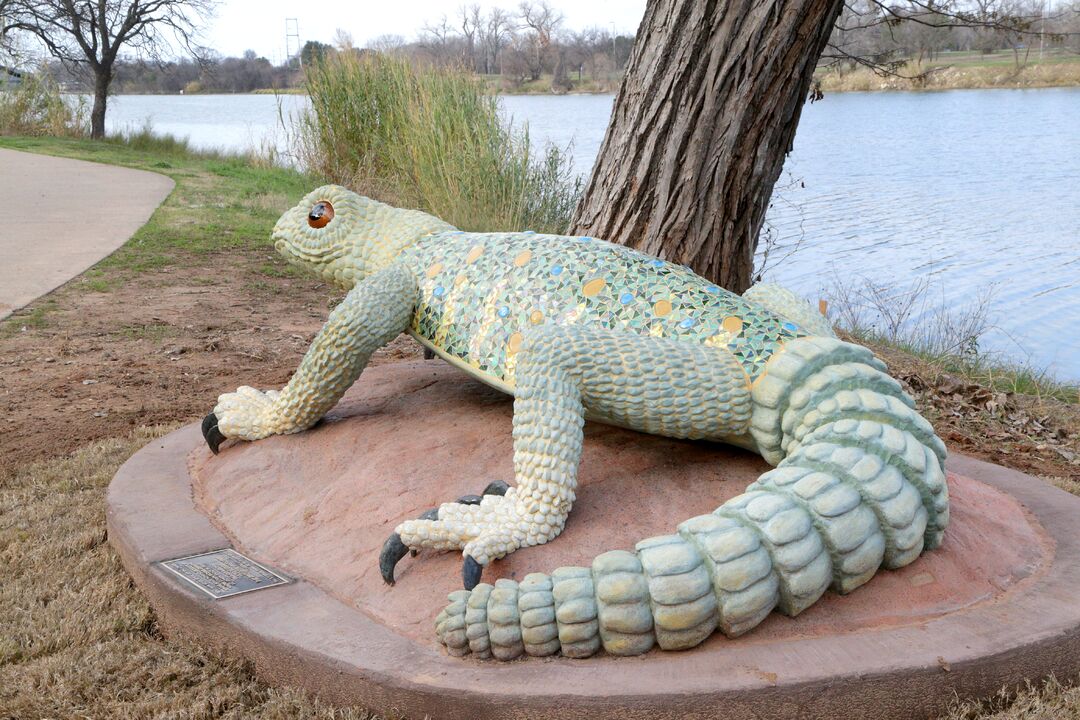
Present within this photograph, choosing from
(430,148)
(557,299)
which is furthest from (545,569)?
(430,148)

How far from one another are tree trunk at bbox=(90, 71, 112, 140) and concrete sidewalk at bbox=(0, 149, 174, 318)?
13.1ft

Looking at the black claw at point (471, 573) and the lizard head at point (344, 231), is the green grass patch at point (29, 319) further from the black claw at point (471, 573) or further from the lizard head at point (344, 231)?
the black claw at point (471, 573)

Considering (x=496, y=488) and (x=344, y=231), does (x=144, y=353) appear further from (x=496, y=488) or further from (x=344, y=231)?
(x=496, y=488)

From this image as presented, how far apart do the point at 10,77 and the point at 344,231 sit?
72.0ft

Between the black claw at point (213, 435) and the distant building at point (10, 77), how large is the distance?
2097 centimetres

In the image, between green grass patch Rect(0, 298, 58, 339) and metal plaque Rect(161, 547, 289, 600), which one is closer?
metal plaque Rect(161, 547, 289, 600)

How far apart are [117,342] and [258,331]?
0.90m

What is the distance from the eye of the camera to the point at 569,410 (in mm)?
2629

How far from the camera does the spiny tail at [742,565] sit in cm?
214

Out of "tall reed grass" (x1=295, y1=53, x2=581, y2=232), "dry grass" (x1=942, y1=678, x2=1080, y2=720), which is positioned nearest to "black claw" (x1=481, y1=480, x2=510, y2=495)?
"dry grass" (x1=942, y1=678, x2=1080, y2=720)

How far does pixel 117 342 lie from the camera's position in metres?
6.27

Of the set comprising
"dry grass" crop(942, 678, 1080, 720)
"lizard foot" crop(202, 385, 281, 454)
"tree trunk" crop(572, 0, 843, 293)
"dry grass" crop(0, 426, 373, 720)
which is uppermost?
"tree trunk" crop(572, 0, 843, 293)

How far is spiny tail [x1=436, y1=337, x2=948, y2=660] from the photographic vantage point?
214 centimetres

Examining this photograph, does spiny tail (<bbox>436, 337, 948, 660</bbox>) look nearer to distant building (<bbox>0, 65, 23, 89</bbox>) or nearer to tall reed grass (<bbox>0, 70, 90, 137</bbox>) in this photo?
tall reed grass (<bbox>0, 70, 90, 137</bbox>)
